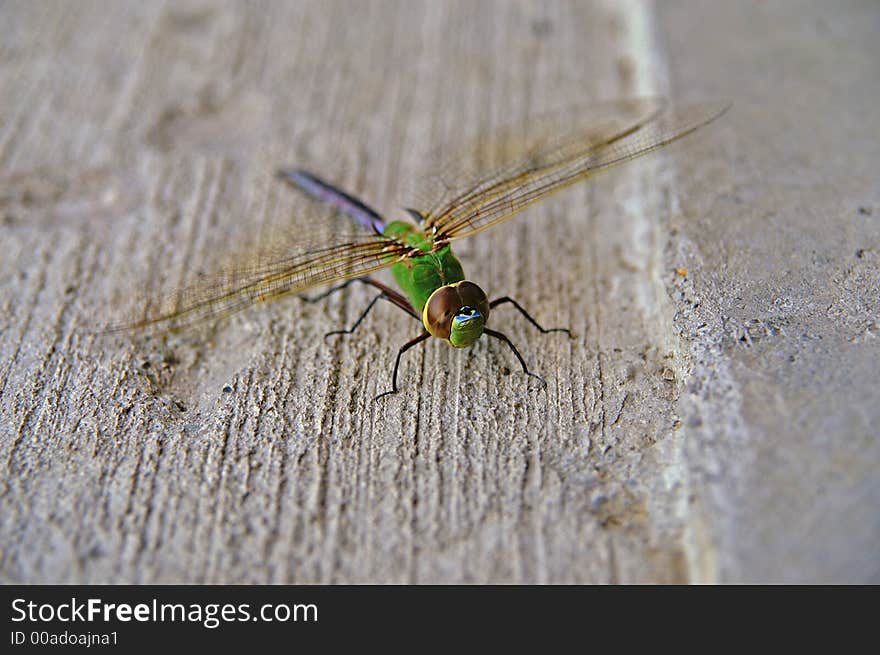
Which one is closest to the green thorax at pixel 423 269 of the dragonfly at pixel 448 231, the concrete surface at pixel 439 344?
the dragonfly at pixel 448 231

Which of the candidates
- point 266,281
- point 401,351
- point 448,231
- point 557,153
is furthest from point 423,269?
point 557,153

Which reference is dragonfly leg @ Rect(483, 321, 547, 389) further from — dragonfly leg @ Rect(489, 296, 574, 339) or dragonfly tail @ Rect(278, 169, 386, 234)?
dragonfly tail @ Rect(278, 169, 386, 234)

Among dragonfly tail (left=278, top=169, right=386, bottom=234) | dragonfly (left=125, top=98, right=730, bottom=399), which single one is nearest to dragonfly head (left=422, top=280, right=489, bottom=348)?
dragonfly (left=125, top=98, right=730, bottom=399)

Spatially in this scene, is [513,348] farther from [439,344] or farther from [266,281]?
[266,281]

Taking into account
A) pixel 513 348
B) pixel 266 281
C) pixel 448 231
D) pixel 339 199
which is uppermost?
pixel 339 199

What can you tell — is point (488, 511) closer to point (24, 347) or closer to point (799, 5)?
point (24, 347)
